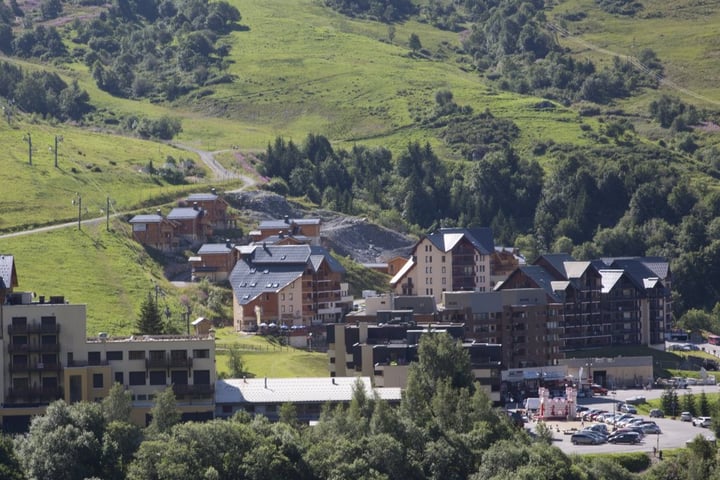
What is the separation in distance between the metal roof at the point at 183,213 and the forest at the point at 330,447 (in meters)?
71.4

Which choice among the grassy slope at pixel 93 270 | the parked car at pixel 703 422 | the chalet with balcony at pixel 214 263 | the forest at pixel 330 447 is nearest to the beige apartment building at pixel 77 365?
the forest at pixel 330 447

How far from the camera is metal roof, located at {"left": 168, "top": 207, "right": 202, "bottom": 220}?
179250mm

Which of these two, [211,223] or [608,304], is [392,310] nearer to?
[608,304]

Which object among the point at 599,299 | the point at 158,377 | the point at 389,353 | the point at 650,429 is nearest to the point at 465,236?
the point at 599,299

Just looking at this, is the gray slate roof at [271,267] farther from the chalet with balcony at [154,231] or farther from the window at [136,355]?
the window at [136,355]

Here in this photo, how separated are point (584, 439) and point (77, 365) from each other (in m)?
29.0

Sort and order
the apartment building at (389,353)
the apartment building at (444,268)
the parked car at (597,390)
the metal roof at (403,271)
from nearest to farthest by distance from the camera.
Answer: the apartment building at (389,353), the parked car at (597,390), the apartment building at (444,268), the metal roof at (403,271)

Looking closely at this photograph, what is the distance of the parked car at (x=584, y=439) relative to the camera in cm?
11475

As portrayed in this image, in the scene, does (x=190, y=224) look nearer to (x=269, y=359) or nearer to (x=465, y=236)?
(x=465, y=236)

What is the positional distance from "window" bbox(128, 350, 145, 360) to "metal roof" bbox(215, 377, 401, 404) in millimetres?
4745

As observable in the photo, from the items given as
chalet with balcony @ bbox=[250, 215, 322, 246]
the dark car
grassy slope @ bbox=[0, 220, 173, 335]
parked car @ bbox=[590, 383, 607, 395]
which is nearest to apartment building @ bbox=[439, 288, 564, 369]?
parked car @ bbox=[590, 383, 607, 395]

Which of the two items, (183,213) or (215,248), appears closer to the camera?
(215,248)

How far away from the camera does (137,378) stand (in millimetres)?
107062

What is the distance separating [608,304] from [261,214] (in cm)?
4214
